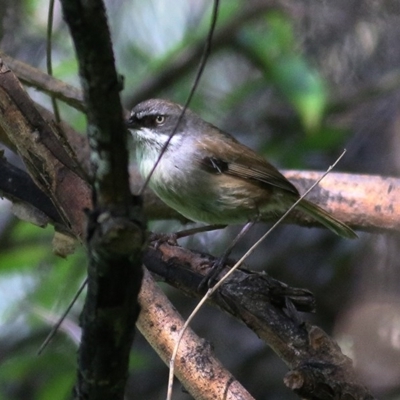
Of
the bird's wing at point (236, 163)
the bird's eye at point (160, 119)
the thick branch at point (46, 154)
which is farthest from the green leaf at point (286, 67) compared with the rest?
the thick branch at point (46, 154)

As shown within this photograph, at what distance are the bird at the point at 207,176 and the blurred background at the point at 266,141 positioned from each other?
1.05m

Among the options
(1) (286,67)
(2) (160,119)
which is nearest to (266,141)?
(1) (286,67)

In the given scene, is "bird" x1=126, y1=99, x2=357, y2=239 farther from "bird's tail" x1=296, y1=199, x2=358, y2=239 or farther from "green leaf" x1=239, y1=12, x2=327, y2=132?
"green leaf" x1=239, y1=12, x2=327, y2=132

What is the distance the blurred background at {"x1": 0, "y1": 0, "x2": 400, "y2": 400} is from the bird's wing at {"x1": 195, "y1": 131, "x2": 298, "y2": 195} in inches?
45.8

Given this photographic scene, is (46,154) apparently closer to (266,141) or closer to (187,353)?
(187,353)

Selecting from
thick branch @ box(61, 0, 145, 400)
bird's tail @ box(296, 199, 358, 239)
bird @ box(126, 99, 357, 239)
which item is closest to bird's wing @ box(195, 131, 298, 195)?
bird @ box(126, 99, 357, 239)

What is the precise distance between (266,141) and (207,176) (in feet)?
7.57

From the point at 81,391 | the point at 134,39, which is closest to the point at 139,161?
the point at 81,391

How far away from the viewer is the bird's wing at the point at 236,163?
13.0 ft

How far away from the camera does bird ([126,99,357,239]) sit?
378cm

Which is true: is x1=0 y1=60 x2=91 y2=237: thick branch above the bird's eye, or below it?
above

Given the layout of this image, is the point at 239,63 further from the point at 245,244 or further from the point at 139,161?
the point at 139,161

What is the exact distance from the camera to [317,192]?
4.21m

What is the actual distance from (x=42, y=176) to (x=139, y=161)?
1.44 m
